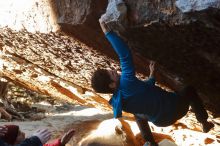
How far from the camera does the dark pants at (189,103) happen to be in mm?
2619

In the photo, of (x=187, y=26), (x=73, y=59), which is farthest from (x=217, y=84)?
(x=73, y=59)

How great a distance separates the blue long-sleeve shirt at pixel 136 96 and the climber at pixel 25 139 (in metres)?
0.39

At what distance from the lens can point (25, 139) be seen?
2.29 meters

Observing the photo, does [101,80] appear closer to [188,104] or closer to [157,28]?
[157,28]

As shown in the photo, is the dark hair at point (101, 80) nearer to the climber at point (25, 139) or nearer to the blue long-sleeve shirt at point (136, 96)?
the blue long-sleeve shirt at point (136, 96)

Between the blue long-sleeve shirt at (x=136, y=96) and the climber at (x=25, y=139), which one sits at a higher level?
the blue long-sleeve shirt at (x=136, y=96)

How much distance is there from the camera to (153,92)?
253cm

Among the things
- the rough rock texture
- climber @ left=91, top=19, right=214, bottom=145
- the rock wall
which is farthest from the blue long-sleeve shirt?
the rough rock texture

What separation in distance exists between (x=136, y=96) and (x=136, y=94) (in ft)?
0.05

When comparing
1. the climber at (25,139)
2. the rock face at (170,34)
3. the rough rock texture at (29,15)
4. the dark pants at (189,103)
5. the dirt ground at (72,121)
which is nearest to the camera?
the rock face at (170,34)

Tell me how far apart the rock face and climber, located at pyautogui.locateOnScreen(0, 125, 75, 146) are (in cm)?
75

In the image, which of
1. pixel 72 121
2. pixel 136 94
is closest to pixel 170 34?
pixel 136 94

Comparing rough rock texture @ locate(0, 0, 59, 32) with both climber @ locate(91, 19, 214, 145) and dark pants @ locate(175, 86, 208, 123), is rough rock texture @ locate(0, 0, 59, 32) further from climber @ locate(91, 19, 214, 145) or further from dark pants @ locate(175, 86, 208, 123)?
dark pants @ locate(175, 86, 208, 123)

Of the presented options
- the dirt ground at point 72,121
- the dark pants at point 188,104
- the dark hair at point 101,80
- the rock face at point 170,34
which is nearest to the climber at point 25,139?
the dark hair at point 101,80
